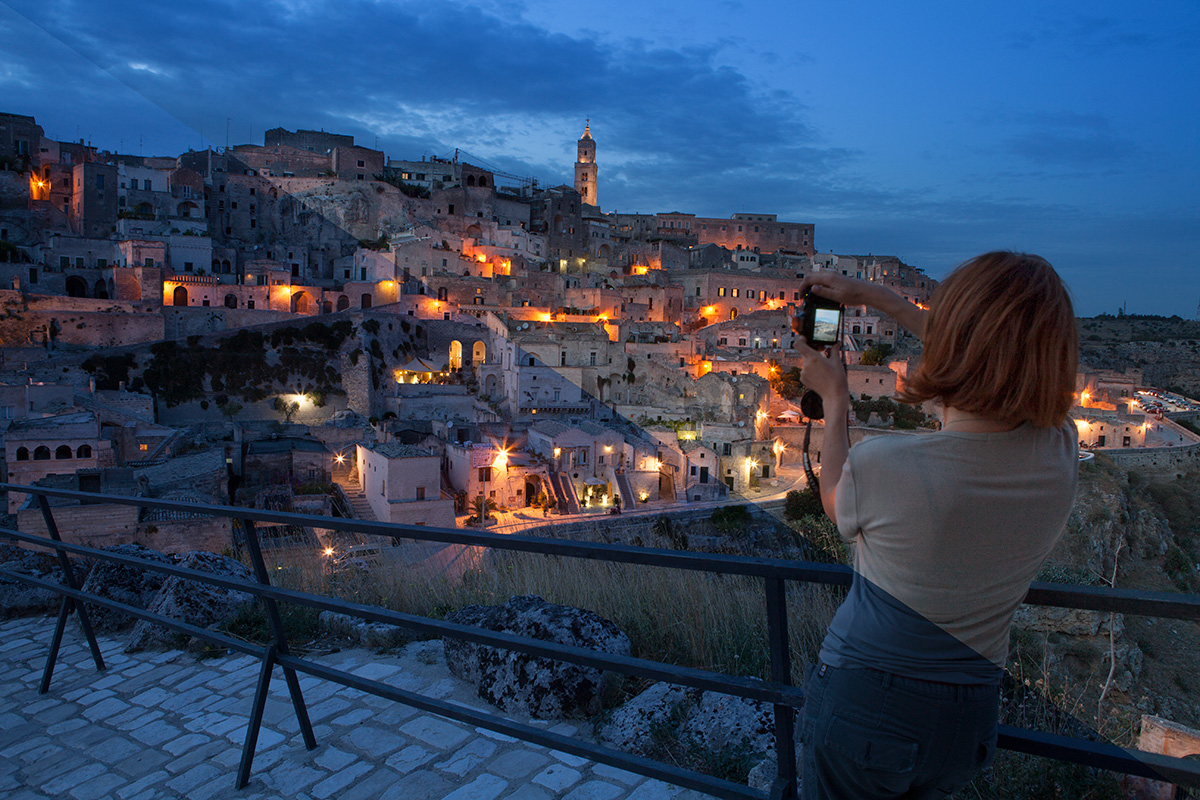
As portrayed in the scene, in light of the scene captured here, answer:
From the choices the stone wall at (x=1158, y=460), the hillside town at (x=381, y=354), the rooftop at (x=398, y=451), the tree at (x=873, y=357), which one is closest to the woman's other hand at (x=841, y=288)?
the hillside town at (x=381, y=354)

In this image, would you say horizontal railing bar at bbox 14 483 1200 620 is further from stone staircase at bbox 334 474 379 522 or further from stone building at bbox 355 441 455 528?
stone staircase at bbox 334 474 379 522

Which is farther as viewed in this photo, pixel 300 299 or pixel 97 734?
pixel 300 299

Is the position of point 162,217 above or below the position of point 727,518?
above

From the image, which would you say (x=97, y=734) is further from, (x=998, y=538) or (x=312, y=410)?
(x=312, y=410)

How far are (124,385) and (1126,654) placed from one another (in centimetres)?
3540

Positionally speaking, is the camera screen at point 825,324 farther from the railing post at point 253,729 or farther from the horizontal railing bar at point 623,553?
the railing post at point 253,729

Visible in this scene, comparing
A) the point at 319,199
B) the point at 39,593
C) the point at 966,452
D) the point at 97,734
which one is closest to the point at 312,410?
the point at 319,199

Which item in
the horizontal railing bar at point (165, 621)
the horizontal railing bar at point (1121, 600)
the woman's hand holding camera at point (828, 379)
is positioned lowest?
the horizontal railing bar at point (165, 621)

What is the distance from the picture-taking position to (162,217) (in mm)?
43469

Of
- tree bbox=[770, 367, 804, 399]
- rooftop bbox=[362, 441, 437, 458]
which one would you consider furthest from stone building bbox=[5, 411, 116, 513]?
tree bbox=[770, 367, 804, 399]

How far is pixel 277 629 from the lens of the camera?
277 centimetres

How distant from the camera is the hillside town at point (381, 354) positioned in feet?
75.0

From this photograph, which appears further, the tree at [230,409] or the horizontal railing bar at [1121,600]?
the tree at [230,409]

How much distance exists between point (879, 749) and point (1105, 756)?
0.55m
